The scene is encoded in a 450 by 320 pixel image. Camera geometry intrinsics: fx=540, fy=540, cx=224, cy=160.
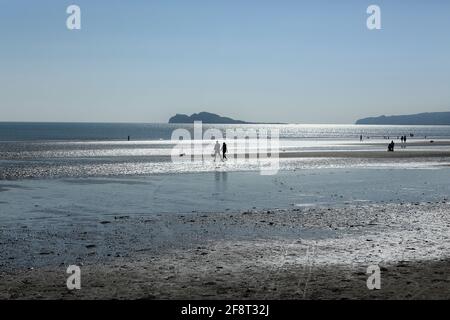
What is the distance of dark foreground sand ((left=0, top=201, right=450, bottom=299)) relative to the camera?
9.55 meters

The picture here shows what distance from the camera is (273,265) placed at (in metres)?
11.7

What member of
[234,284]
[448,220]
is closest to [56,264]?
[234,284]

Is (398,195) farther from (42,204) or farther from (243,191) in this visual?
(42,204)

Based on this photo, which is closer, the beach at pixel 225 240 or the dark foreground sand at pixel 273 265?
the dark foreground sand at pixel 273 265

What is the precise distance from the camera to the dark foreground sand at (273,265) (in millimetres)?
9555

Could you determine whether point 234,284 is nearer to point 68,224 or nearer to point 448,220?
point 68,224

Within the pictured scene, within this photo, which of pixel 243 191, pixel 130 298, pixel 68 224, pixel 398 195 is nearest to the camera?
pixel 130 298

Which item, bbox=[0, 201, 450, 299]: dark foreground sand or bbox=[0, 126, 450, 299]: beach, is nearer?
bbox=[0, 201, 450, 299]: dark foreground sand

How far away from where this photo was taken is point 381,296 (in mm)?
9258

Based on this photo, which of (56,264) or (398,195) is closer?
(56,264)

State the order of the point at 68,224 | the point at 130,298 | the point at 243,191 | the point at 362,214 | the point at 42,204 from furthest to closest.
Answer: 1. the point at 243,191
2. the point at 42,204
3. the point at 362,214
4. the point at 68,224
5. the point at 130,298

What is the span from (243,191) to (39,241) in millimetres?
13573

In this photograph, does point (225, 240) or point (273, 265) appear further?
point (225, 240)

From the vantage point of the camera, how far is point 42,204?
71.6 feet
